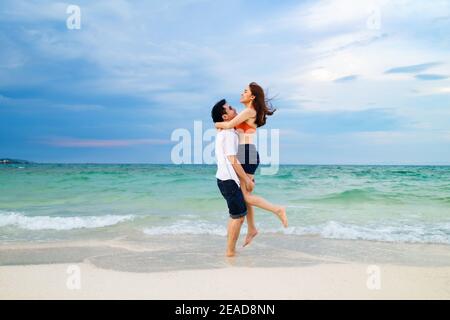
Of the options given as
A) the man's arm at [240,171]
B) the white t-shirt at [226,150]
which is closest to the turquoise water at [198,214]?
the man's arm at [240,171]

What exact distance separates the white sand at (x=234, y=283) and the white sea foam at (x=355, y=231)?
6.66 feet

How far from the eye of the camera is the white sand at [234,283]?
13.0 feet

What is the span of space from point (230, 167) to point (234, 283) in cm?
141

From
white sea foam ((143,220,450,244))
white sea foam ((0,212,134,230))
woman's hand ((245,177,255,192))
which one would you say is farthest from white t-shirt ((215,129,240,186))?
white sea foam ((0,212,134,230))

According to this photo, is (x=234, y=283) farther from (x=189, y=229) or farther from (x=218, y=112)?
(x=189, y=229)

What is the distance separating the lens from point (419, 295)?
3.98 metres

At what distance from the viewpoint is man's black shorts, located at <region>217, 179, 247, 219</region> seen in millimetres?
5172

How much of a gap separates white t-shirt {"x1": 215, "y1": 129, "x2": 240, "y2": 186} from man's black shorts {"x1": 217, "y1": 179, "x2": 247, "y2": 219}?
0.06 meters

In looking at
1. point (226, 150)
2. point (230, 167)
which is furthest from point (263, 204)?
point (226, 150)

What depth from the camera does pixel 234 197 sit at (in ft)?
17.0

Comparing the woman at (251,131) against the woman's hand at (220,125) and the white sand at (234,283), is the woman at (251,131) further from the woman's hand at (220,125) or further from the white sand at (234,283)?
the white sand at (234,283)

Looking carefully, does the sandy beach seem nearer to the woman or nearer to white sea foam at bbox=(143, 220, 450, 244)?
white sea foam at bbox=(143, 220, 450, 244)

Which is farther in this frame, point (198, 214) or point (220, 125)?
point (198, 214)
